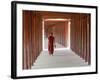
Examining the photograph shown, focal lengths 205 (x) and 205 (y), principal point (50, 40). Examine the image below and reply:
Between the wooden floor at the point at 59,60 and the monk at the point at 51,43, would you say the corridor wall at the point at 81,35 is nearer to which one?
the wooden floor at the point at 59,60

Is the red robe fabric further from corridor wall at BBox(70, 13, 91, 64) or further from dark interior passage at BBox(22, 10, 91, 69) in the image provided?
corridor wall at BBox(70, 13, 91, 64)

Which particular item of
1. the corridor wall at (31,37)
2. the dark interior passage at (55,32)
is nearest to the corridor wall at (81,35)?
the dark interior passage at (55,32)

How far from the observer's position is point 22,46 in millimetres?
1788

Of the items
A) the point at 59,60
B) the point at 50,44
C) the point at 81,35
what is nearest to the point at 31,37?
the point at 50,44

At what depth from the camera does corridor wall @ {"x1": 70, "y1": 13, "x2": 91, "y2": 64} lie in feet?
6.46

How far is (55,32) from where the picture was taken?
1926 mm

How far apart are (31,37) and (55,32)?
0.24 meters

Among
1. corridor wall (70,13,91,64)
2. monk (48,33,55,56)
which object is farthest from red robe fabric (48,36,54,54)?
corridor wall (70,13,91,64)

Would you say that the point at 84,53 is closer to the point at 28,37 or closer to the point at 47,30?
the point at 47,30

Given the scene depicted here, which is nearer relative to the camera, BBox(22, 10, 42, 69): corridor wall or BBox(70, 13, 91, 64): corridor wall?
BBox(22, 10, 42, 69): corridor wall

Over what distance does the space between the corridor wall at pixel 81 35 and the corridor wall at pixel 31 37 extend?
0.33 meters

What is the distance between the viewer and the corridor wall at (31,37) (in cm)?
180
